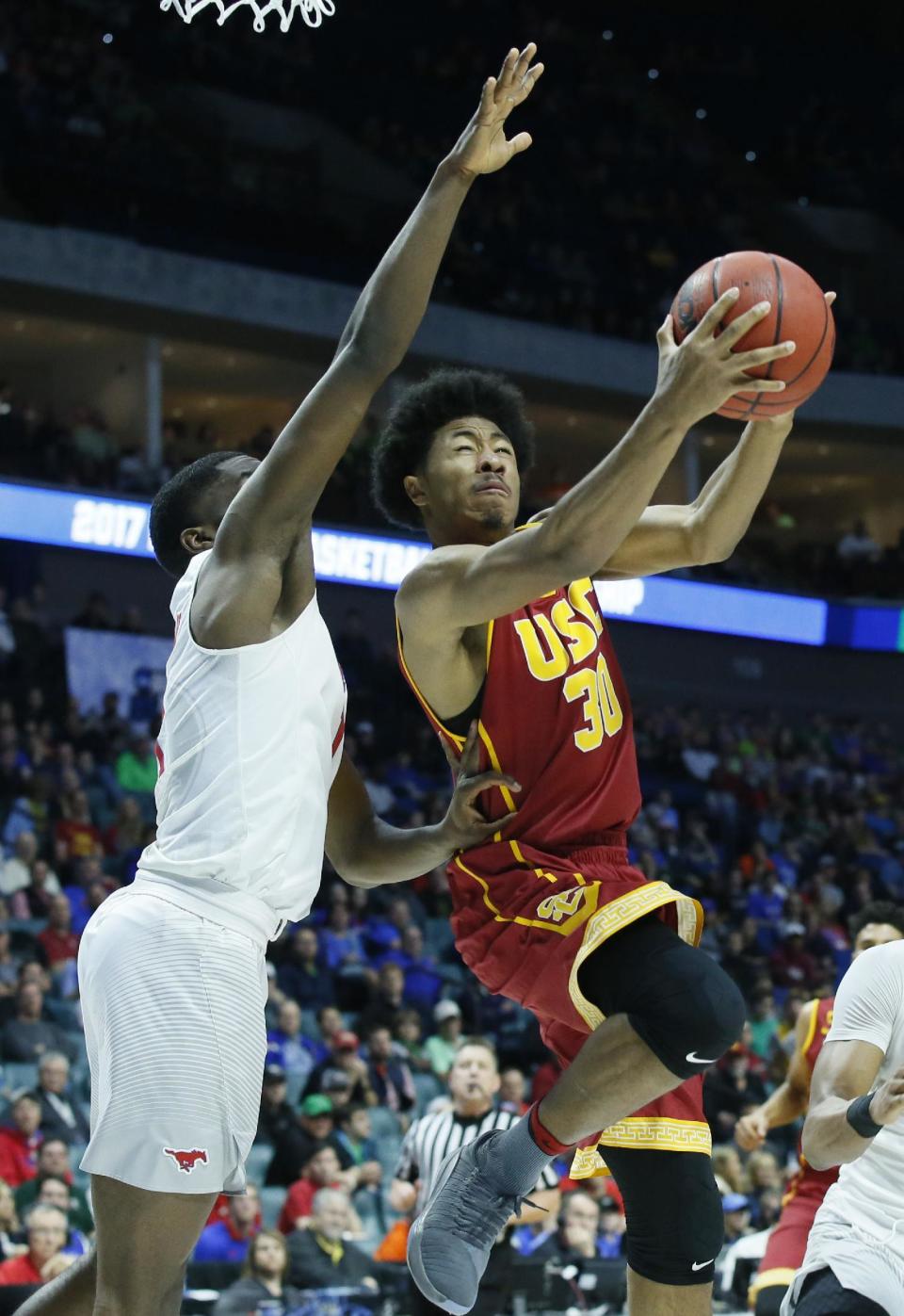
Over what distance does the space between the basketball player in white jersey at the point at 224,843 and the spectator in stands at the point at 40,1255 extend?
16.0 ft

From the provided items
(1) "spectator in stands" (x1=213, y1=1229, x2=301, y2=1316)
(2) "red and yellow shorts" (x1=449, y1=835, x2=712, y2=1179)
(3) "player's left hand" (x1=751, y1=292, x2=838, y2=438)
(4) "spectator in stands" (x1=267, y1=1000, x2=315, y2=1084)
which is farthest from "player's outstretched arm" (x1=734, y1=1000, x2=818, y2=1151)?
(4) "spectator in stands" (x1=267, y1=1000, x2=315, y2=1084)

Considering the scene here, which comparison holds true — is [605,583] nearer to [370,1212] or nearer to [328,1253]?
[370,1212]

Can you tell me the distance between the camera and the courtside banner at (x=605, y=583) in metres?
17.9

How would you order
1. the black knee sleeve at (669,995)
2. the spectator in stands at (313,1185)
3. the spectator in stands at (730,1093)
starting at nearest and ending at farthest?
the black knee sleeve at (669,995) < the spectator in stands at (313,1185) < the spectator in stands at (730,1093)

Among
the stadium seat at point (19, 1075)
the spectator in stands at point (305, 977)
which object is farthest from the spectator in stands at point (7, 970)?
the spectator in stands at point (305, 977)

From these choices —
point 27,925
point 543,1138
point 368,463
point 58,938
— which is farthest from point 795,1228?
point 368,463

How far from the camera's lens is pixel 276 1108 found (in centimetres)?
1062

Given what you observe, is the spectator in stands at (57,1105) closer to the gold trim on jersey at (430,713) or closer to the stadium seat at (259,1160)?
A: the stadium seat at (259,1160)

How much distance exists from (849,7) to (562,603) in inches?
1229

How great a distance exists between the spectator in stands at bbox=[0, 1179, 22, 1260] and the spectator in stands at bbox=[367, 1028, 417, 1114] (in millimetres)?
3128

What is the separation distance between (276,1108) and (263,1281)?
68.7 inches

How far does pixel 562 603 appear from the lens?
452cm

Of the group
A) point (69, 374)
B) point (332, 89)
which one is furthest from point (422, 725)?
point (332, 89)

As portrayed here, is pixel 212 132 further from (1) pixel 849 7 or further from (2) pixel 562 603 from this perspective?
(2) pixel 562 603
